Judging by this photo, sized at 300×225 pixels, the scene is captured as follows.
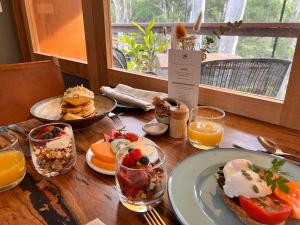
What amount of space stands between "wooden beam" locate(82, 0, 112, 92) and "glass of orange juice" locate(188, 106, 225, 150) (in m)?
0.97

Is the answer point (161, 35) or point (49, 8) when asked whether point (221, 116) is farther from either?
point (49, 8)

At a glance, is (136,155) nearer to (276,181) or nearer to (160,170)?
(160,170)

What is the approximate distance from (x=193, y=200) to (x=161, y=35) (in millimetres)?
1169

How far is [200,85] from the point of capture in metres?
1.11

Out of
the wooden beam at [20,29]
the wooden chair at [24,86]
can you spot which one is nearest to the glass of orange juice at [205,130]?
the wooden chair at [24,86]

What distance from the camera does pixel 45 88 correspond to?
1441 millimetres

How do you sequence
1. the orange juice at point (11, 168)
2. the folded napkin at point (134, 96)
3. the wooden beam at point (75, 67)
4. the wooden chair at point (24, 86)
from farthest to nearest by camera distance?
the wooden beam at point (75, 67) → the wooden chair at point (24, 86) → the folded napkin at point (134, 96) → the orange juice at point (11, 168)

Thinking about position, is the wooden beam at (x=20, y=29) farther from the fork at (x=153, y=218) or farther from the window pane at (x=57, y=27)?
the fork at (x=153, y=218)

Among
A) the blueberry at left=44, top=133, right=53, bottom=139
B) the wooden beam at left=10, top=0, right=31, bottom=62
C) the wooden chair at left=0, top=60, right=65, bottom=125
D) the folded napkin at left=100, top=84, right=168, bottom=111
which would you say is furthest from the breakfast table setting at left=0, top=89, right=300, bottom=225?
the wooden beam at left=10, top=0, right=31, bottom=62

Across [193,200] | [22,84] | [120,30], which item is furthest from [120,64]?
[193,200]

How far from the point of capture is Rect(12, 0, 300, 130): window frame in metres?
0.85

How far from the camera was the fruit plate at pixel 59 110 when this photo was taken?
80 centimetres

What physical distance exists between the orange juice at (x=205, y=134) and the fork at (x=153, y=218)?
0.31m

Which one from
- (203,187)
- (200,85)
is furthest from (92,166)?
(200,85)
